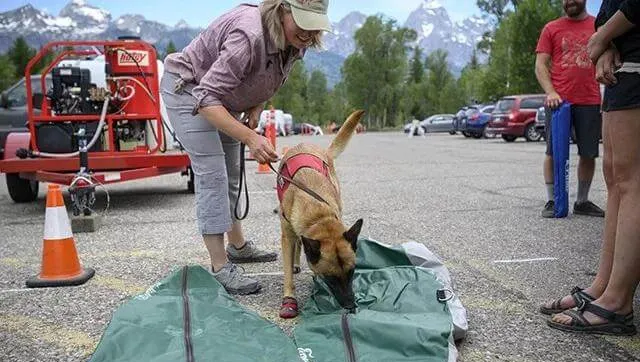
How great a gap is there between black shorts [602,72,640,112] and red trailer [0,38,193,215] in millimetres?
5272

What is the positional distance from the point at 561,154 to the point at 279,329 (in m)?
4.22

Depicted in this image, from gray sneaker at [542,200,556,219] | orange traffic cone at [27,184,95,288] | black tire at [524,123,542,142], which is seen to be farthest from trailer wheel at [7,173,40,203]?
black tire at [524,123,542,142]

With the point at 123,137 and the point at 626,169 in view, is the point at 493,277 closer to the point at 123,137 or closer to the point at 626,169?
the point at 626,169

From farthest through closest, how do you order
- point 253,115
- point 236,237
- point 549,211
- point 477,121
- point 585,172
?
1. point 477,121
2. point 549,211
3. point 585,172
4. point 236,237
5. point 253,115

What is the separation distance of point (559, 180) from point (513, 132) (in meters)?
18.2

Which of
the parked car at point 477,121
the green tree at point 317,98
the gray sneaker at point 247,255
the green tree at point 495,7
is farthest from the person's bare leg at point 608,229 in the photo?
the green tree at point 317,98

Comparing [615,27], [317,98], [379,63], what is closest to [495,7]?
[379,63]

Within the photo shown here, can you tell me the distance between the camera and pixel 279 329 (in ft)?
8.68

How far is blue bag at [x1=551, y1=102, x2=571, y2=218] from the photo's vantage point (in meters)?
5.64

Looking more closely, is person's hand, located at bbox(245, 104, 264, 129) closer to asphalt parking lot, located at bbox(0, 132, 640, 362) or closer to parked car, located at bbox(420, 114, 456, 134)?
asphalt parking lot, located at bbox(0, 132, 640, 362)

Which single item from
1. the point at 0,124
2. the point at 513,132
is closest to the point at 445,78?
the point at 513,132

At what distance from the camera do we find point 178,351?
2.23 metres

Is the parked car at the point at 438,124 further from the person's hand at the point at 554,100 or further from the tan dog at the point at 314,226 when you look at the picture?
the tan dog at the point at 314,226

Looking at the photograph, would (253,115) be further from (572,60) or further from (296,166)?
(572,60)
